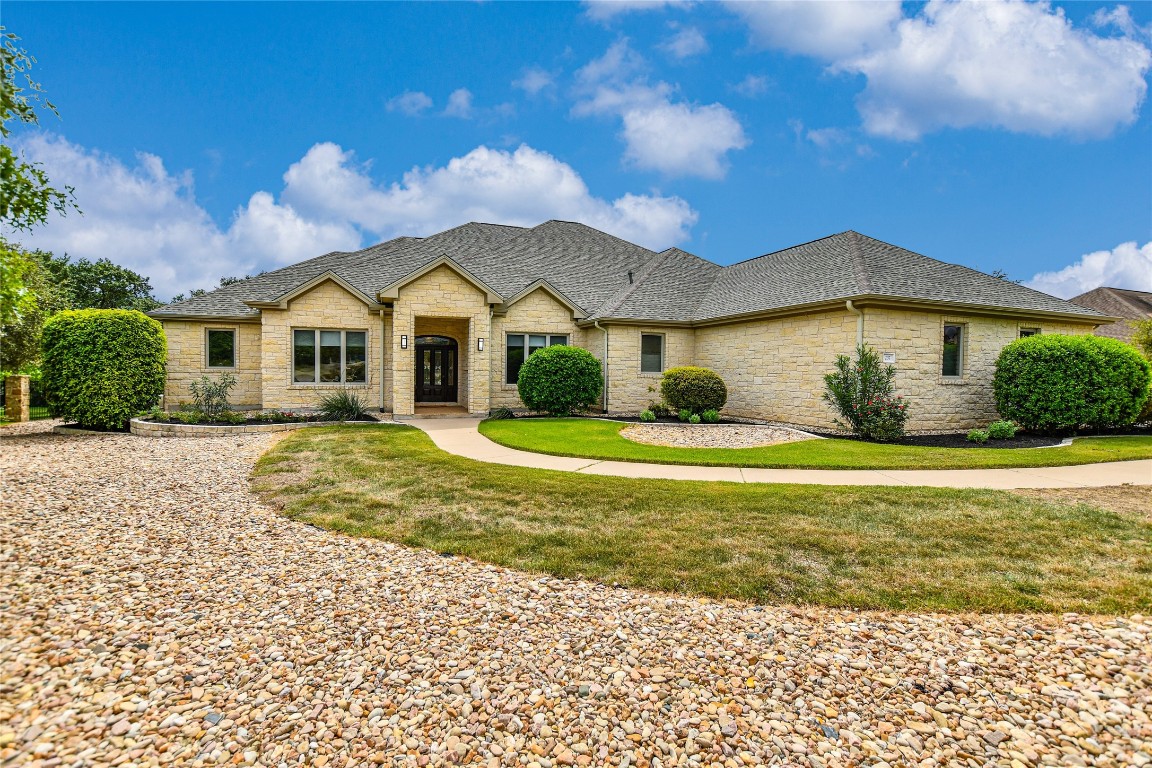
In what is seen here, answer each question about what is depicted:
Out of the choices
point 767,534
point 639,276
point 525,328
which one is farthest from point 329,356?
point 767,534

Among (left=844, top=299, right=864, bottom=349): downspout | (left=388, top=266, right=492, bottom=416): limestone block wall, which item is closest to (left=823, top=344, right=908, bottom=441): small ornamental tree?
(left=844, top=299, right=864, bottom=349): downspout

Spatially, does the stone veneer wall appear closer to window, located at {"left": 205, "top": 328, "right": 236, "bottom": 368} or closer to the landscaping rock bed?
the landscaping rock bed

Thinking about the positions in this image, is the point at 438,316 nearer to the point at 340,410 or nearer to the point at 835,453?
the point at 340,410

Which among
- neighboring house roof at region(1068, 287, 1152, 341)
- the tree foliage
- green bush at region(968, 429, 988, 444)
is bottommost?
green bush at region(968, 429, 988, 444)

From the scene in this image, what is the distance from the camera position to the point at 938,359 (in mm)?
12969

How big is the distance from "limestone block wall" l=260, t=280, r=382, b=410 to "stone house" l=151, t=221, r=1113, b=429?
4 cm

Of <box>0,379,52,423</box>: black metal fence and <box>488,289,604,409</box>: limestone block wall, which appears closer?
<box>0,379,52,423</box>: black metal fence

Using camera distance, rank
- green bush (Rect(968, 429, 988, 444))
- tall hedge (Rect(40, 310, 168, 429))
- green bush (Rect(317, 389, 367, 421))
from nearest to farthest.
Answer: green bush (Rect(968, 429, 988, 444)) < tall hedge (Rect(40, 310, 168, 429)) < green bush (Rect(317, 389, 367, 421))

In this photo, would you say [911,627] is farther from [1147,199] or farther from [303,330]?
[303,330]

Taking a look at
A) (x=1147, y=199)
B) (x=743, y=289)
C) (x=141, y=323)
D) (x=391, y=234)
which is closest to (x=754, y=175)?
(x=743, y=289)

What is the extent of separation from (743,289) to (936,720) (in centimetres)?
1638

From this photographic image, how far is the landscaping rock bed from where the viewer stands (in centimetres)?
1084

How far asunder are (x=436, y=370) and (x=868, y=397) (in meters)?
15.1

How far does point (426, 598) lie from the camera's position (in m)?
3.77
